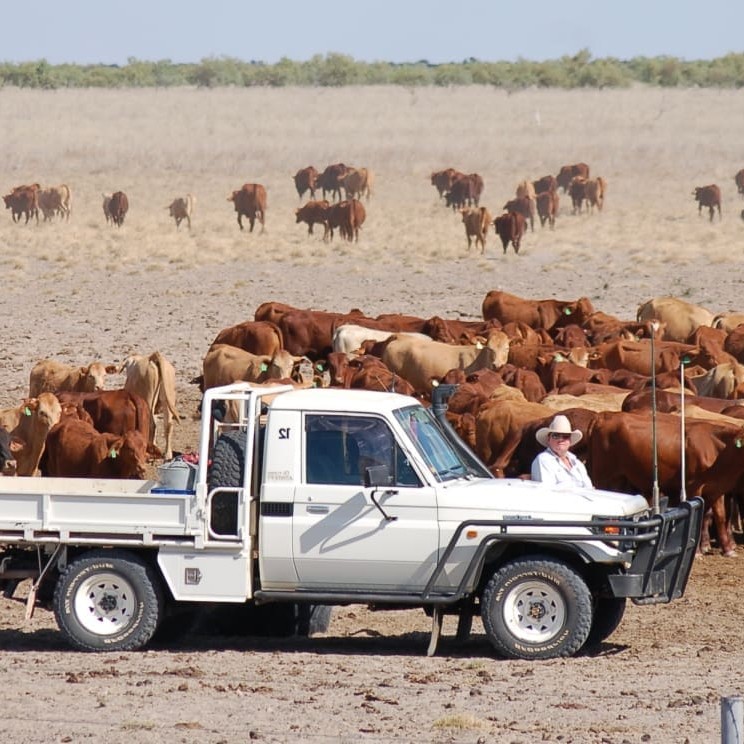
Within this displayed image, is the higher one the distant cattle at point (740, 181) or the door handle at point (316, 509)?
the distant cattle at point (740, 181)

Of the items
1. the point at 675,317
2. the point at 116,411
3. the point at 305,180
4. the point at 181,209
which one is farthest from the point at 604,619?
the point at 305,180

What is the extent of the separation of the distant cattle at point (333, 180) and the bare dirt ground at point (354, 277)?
130 cm

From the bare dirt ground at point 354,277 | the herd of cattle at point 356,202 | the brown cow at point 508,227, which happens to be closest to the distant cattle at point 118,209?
the herd of cattle at point 356,202

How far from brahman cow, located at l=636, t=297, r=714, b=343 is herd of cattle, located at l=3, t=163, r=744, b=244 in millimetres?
10662

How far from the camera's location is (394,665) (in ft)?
31.9

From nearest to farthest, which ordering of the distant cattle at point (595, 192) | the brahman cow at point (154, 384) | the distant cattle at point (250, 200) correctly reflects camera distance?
the brahman cow at point (154, 384) → the distant cattle at point (250, 200) → the distant cattle at point (595, 192)

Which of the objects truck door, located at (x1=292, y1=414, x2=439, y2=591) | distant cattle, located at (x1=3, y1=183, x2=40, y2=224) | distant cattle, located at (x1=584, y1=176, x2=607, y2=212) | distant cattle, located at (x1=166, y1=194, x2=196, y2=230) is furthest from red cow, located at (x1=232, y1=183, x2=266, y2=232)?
truck door, located at (x1=292, y1=414, x2=439, y2=591)

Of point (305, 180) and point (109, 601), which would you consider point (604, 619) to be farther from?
point (305, 180)

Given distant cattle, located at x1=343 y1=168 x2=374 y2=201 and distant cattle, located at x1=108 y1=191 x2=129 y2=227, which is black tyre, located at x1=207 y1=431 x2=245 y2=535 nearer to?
distant cattle, located at x1=108 y1=191 x2=129 y2=227

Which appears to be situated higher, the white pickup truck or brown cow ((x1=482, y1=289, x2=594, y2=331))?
the white pickup truck

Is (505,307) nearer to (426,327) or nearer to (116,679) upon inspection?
(426,327)

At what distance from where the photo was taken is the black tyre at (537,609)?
9.75 metres

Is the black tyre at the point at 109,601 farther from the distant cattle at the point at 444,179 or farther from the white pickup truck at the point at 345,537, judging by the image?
the distant cattle at the point at 444,179

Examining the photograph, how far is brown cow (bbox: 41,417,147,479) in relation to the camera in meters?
16.2
